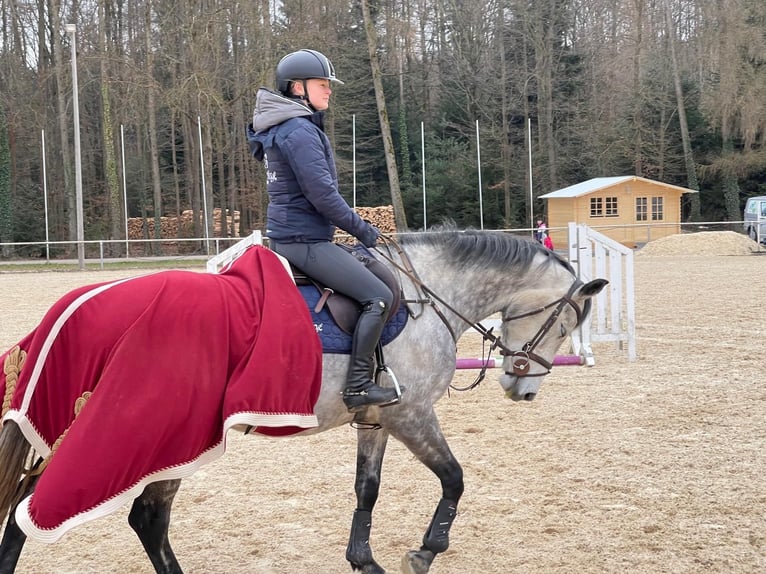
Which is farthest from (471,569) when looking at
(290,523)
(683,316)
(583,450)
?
(683,316)

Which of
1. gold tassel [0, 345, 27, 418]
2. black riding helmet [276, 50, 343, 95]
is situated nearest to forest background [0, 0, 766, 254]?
black riding helmet [276, 50, 343, 95]

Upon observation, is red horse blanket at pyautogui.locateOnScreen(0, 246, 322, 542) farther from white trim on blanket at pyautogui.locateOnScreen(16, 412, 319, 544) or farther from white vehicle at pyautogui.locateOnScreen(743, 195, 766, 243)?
white vehicle at pyautogui.locateOnScreen(743, 195, 766, 243)

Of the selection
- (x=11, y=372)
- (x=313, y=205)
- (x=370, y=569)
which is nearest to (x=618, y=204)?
(x=370, y=569)

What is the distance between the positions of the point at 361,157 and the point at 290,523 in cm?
3832

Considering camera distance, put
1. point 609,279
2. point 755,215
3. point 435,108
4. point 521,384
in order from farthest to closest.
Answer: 1. point 435,108
2. point 755,215
3. point 609,279
4. point 521,384

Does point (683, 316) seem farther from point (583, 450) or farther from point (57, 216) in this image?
point (57, 216)

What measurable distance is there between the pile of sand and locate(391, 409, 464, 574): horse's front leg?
24.9m

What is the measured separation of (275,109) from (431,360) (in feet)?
4.56

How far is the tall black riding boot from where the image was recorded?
3732 millimetres

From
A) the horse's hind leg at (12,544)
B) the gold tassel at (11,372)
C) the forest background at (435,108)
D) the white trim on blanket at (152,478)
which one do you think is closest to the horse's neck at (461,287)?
the white trim on blanket at (152,478)

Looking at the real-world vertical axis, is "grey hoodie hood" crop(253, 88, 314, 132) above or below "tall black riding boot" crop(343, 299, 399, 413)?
above

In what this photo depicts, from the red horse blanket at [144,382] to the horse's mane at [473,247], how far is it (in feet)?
3.42

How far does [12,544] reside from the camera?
3572 millimetres

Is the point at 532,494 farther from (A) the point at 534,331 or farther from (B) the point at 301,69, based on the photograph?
(B) the point at 301,69
